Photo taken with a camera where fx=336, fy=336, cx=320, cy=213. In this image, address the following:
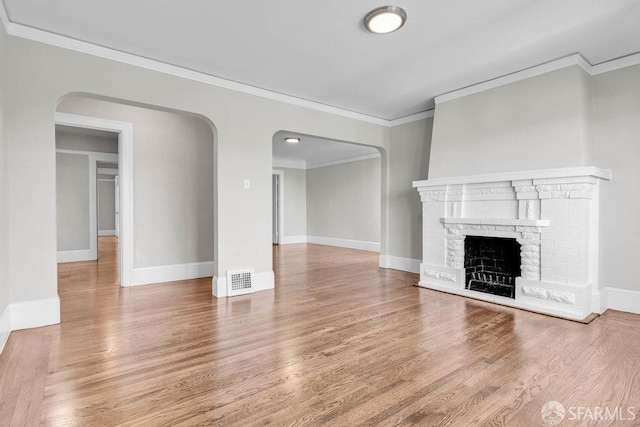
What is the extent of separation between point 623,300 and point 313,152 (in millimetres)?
6540

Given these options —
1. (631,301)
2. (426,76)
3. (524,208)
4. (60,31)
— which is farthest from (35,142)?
(631,301)

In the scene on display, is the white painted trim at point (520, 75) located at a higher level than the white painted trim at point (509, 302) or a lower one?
higher

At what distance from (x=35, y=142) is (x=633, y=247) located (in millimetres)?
5668

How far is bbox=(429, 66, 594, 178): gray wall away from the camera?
3395 millimetres

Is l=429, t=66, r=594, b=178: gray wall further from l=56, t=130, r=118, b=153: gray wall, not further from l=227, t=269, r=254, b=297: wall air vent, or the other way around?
l=56, t=130, r=118, b=153: gray wall

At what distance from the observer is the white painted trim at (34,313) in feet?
9.20

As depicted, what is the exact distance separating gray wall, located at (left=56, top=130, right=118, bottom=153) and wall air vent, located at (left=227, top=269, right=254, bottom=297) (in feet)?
15.1

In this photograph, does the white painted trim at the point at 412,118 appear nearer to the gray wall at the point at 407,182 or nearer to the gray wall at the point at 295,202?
the gray wall at the point at 407,182

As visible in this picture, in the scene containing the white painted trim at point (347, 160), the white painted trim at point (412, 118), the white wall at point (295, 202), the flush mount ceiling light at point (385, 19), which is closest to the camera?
the flush mount ceiling light at point (385, 19)

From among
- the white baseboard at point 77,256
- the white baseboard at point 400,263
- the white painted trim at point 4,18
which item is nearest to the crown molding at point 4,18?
the white painted trim at point 4,18

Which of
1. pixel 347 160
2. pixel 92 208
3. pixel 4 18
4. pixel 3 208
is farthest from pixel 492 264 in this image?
pixel 92 208

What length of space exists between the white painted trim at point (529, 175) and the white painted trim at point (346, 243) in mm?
4103

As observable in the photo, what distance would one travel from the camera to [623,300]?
11.3ft

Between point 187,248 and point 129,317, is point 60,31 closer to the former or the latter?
point 129,317
